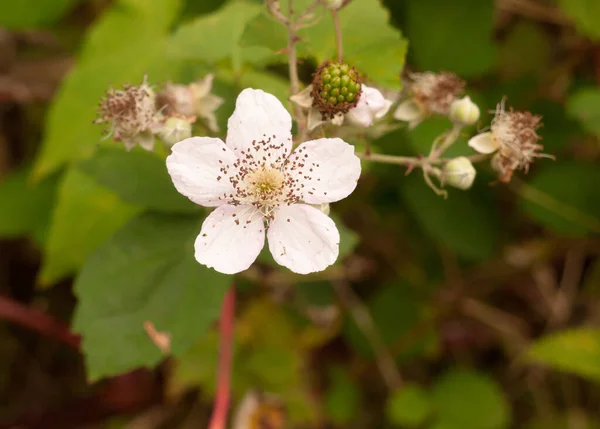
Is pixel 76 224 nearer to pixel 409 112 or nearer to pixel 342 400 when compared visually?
pixel 409 112

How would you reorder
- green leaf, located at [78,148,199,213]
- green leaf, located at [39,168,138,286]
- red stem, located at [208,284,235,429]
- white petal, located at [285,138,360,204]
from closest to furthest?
white petal, located at [285,138,360,204]
green leaf, located at [78,148,199,213]
red stem, located at [208,284,235,429]
green leaf, located at [39,168,138,286]

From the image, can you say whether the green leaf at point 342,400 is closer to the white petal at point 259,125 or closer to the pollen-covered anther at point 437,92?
the pollen-covered anther at point 437,92

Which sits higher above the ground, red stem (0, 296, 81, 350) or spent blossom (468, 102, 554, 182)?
spent blossom (468, 102, 554, 182)

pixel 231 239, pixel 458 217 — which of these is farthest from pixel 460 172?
pixel 458 217

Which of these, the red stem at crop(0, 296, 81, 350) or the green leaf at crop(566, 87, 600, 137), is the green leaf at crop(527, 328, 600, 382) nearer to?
the green leaf at crop(566, 87, 600, 137)

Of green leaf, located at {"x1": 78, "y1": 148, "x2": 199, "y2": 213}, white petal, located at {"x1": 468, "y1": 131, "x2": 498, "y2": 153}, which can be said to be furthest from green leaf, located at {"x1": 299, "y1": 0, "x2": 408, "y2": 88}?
green leaf, located at {"x1": 78, "y1": 148, "x2": 199, "y2": 213}

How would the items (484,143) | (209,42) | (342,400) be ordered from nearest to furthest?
(484,143) < (209,42) < (342,400)
